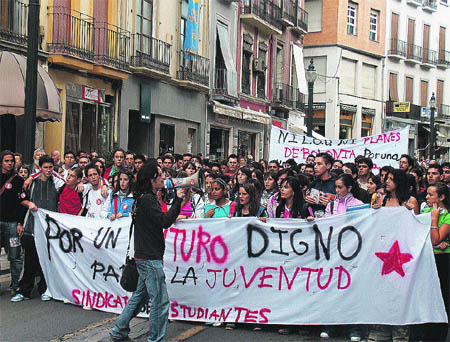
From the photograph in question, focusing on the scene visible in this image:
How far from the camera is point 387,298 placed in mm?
6562

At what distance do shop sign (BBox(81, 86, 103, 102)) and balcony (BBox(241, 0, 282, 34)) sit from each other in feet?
35.4

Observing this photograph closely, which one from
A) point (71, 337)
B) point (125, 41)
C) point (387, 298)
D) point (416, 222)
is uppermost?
point (125, 41)

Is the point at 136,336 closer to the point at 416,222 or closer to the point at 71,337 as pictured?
the point at 71,337

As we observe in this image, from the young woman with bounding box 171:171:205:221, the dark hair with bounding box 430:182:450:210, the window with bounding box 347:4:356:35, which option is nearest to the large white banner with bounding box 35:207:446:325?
the dark hair with bounding box 430:182:450:210

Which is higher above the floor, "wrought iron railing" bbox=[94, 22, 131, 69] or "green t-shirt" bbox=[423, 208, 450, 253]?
"wrought iron railing" bbox=[94, 22, 131, 69]

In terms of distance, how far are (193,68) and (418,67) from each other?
24820 millimetres

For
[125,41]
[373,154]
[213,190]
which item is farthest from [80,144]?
[213,190]

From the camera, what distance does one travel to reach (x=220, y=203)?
7781mm

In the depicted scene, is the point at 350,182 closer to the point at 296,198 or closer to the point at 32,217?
the point at 296,198

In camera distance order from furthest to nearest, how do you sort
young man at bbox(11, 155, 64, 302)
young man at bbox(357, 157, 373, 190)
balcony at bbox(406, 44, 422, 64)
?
balcony at bbox(406, 44, 422, 64) < young man at bbox(357, 157, 373, 190) < young man at bbox(11, 155, 64, 302)

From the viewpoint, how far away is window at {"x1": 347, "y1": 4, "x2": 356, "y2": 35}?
38.2 metres

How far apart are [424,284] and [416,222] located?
2.07 ft

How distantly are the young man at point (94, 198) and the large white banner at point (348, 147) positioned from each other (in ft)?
23.9

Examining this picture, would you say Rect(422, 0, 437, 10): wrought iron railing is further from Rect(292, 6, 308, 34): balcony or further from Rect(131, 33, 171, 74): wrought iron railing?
Rect(131, 33, 171, 74): wrought iron railing
